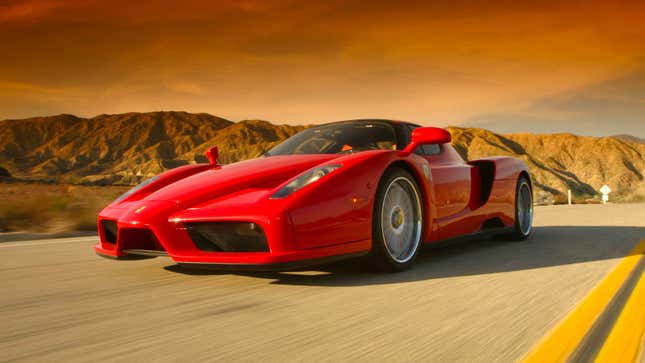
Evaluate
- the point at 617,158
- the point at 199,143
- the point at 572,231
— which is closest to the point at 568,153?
the point at 617,158

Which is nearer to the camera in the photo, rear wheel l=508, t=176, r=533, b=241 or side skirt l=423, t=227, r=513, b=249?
side skirt l=423, t=227, r=513, b=249

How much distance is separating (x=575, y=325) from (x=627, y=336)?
217mm

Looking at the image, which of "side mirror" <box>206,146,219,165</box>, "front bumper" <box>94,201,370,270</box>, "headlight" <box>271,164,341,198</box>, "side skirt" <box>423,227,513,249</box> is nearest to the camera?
"front bumper" <box>94,201,370,270</box>

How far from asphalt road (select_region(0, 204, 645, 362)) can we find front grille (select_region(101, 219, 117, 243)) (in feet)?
0.80

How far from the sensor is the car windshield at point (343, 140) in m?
4.97

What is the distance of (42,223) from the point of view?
9.47 m

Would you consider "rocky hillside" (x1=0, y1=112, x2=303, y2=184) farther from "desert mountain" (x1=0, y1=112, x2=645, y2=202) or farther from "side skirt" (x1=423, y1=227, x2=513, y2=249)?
"side skirt" (x1=423, y1=227, x2=513, y2=249)

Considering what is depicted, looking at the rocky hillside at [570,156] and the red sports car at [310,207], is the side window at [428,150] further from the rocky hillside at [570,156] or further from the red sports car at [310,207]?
the rocky hillside at [570,156]

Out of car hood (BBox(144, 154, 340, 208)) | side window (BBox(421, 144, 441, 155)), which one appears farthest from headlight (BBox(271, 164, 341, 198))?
side window (BBox(421, 144, 441, 155))

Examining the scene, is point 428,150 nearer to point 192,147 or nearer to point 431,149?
point 431,149

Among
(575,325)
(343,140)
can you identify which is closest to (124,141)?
(343,140)

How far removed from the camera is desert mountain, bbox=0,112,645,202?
10194cm

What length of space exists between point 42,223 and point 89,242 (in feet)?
11.9

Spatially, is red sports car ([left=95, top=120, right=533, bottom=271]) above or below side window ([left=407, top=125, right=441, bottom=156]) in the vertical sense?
below
